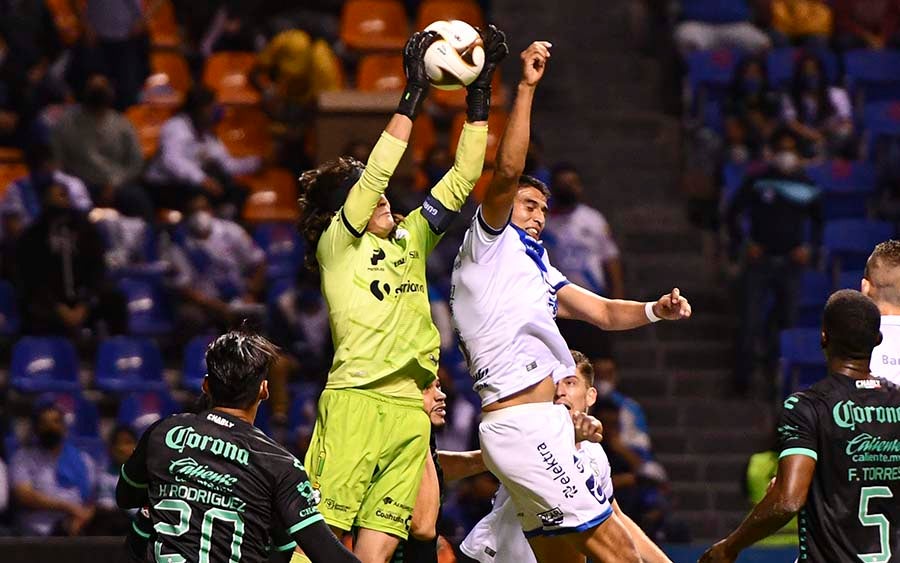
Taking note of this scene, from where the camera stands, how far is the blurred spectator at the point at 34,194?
1238 centimetres

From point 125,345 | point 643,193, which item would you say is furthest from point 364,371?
point 643,193

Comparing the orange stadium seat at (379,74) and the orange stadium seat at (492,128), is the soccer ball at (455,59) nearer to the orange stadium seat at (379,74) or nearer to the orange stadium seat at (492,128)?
the orange stadium seat at (492,128)

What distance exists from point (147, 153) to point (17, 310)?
2.26 meters

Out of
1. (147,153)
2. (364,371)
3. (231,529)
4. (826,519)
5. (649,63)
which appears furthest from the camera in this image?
(649,63)

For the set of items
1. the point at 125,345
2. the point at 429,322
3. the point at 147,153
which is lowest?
the point at 125,345

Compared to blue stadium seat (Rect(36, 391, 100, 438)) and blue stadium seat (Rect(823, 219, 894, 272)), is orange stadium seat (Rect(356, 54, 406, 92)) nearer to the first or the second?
blue stadium seat (Rect(823, 219, 894, 272))

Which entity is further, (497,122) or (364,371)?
(497,122)

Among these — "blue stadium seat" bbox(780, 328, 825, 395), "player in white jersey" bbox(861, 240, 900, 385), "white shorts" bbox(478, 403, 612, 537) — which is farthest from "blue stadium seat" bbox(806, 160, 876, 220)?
"white shorts" bbox(478, 403, 612, 537)

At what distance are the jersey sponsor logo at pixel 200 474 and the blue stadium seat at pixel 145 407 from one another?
620cm

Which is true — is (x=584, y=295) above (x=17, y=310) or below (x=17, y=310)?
above

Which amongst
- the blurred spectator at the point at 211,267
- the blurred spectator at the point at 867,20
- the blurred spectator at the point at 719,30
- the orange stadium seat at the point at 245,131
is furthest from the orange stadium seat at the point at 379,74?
the blurred spectator at the point at 867,20

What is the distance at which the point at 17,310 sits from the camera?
39.8 ft

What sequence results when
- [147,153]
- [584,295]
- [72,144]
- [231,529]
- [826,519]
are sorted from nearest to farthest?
[231,529]
[826,519]
[584,295]
[72,144]
[147,153]

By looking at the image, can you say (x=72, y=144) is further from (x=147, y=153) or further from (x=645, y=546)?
(x=645, y=546)
